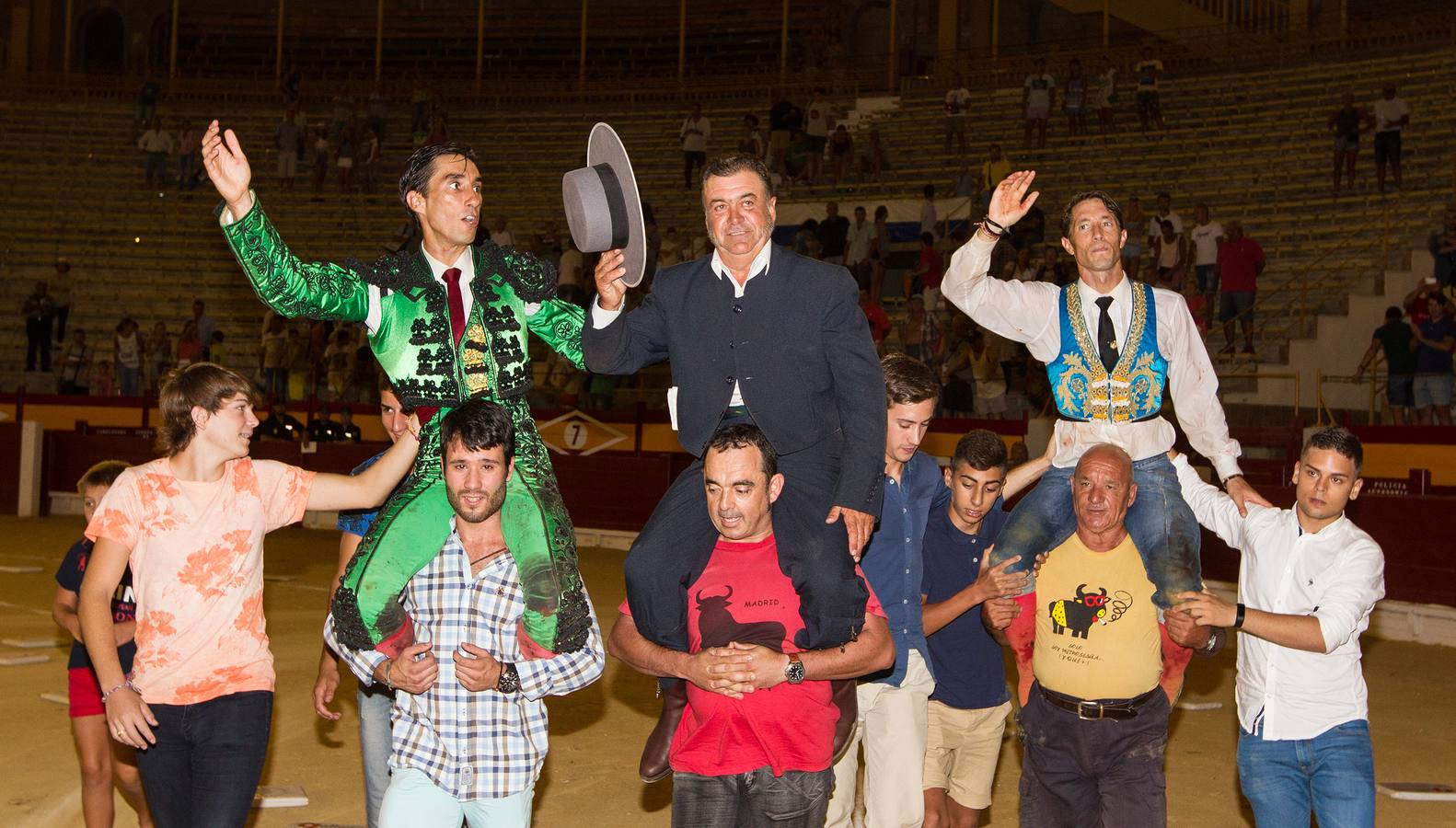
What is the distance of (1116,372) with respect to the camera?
4527mm

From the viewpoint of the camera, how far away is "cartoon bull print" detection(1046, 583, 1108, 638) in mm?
4387

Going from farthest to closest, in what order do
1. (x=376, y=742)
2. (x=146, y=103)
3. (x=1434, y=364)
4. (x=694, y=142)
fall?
1. (x=146, y=103)
2. (x=694, y=142)
3. (x=1434, y=364)
4. (x=376, y=742)

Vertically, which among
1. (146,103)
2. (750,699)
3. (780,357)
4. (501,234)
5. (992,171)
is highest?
(146,103)

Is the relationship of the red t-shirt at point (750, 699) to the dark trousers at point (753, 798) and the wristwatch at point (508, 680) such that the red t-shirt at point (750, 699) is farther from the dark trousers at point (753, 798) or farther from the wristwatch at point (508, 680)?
the wristwatch at point (508, 680)

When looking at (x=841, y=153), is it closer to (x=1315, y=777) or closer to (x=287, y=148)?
(x=287, y=148)

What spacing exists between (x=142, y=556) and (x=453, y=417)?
0.85 m

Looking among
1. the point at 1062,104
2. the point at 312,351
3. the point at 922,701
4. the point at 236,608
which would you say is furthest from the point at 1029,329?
the point at 1062,104

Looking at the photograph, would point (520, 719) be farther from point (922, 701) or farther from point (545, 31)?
point (545, 31)

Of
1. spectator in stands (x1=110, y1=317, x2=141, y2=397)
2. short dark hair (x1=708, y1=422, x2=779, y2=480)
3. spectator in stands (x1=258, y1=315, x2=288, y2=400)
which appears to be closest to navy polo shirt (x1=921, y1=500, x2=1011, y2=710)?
short dark hair (x1=708, y1=422, x2=779, y2=480)

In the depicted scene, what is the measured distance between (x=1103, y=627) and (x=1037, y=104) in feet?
54.5

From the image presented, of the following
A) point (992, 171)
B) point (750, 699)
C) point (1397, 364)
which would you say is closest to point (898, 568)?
point (750, 699)

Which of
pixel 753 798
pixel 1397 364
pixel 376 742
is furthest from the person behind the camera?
pixel 1397 364

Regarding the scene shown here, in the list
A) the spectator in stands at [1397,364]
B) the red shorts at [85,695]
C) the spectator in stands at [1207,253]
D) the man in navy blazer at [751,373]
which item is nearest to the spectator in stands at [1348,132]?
the spectator in stands at [1207,253]

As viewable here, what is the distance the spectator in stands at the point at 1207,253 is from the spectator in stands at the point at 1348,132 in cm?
263
